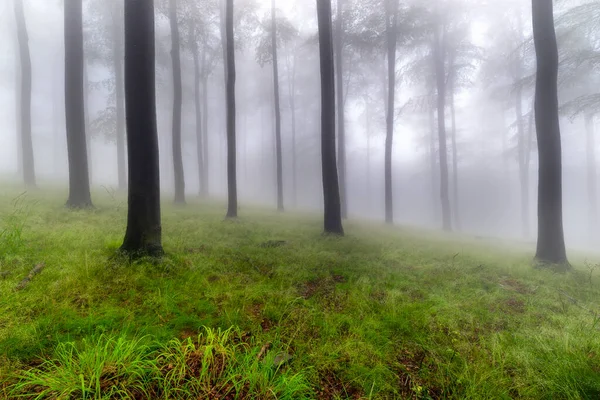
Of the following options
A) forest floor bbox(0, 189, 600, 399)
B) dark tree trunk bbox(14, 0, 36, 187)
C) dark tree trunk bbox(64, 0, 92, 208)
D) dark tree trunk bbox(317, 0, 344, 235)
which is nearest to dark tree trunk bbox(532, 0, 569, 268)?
forest floor bbox(0, 189, 600, 399)

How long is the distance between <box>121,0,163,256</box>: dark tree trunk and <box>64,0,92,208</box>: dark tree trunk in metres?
5.62

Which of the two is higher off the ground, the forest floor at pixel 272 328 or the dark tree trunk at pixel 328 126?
the dark tree trunk at pixel 328 126

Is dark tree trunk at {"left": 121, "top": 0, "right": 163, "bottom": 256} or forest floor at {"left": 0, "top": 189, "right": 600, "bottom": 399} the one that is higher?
dark tree trunk at {"left": 121, "top": 0, "right": 163, "bottom": 256}

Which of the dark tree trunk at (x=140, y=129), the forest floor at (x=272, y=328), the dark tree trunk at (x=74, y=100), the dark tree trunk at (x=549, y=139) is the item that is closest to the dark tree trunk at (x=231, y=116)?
the dark tree trunk at (x=74, y=100)

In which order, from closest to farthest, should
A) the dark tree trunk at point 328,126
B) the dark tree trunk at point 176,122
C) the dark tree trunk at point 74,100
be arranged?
the dark tree trunk at point 74,100 < the dark tree trunk at point 328,126 < the dark tree trunk at point 176,122

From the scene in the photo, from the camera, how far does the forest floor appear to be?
6.28 ft

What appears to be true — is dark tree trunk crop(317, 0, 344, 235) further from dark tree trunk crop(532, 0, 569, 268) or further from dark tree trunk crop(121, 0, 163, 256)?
dark tree trunk crop(532, 0, 569, 268)

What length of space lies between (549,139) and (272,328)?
8800 millimetres

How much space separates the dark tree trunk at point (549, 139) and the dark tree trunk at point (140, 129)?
9.63m

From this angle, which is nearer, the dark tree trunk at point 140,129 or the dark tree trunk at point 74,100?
the dark tree trunk at point 140,129

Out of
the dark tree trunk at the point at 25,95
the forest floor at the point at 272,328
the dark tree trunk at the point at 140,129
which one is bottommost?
the forest floor at the point at 272,328

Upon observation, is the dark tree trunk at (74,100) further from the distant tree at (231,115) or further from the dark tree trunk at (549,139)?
Answer: the dark tree trunk at (549,139)

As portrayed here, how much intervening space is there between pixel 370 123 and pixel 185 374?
24902mm

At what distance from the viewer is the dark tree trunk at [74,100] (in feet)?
27.5
